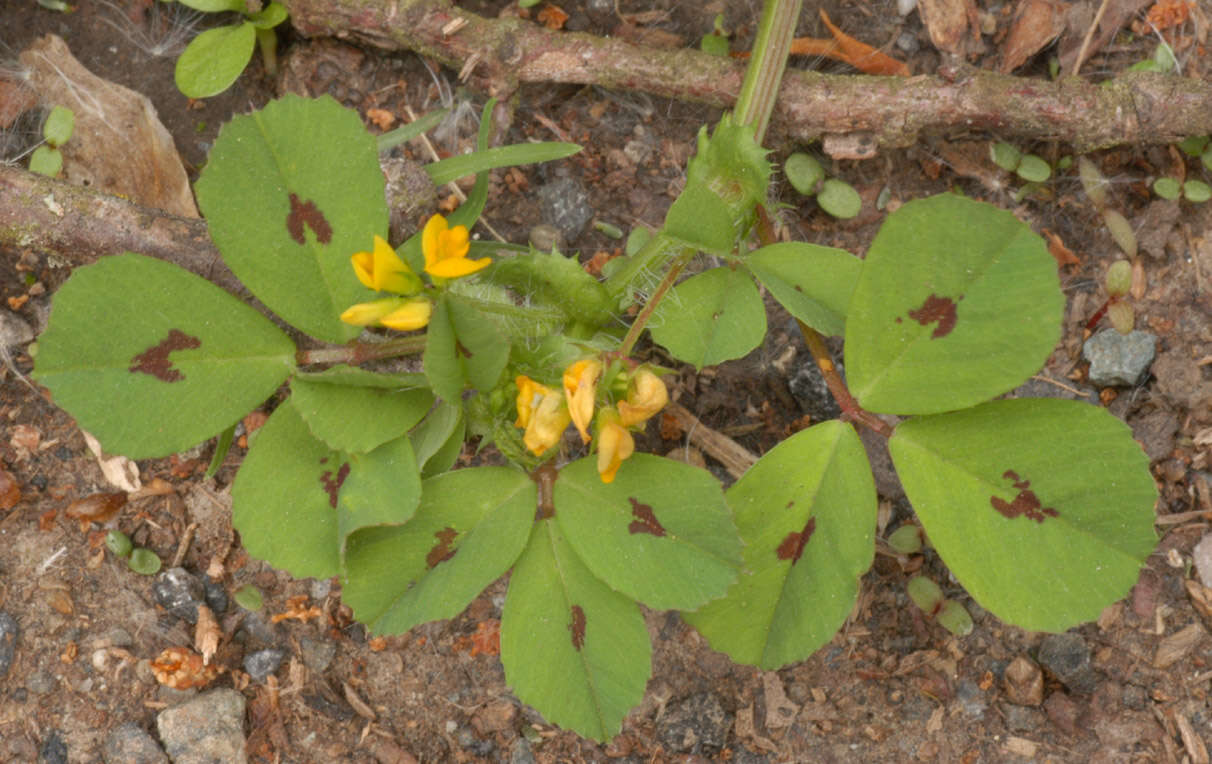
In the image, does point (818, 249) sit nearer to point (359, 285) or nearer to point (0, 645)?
point (359, 285)

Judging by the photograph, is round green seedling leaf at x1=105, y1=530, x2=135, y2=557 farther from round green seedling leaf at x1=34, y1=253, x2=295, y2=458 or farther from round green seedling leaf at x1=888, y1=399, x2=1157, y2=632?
round green seedling leaf at x1=888, y1=399, x2=1157, y2=632

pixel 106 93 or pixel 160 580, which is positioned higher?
pixel 106 93

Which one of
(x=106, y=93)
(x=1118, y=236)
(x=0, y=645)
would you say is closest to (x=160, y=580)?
(x=0, y=645)

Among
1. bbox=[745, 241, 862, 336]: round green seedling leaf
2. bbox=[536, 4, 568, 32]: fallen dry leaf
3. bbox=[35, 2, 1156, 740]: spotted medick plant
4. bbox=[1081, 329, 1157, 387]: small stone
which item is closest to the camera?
bbox=[35, 2, 1156, 740]: spotted medick plant

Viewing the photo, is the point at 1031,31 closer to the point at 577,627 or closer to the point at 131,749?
the point at 577,627

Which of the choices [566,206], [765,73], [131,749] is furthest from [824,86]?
[131,749]

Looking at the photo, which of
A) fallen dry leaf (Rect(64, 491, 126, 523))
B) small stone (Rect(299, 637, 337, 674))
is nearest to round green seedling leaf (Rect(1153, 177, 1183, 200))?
small stone (Rect(299, 637, 337, 674))

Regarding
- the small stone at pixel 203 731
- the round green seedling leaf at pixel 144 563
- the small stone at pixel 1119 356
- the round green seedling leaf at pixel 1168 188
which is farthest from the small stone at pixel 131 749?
the round green seedling leaf at pixel 1168 188
